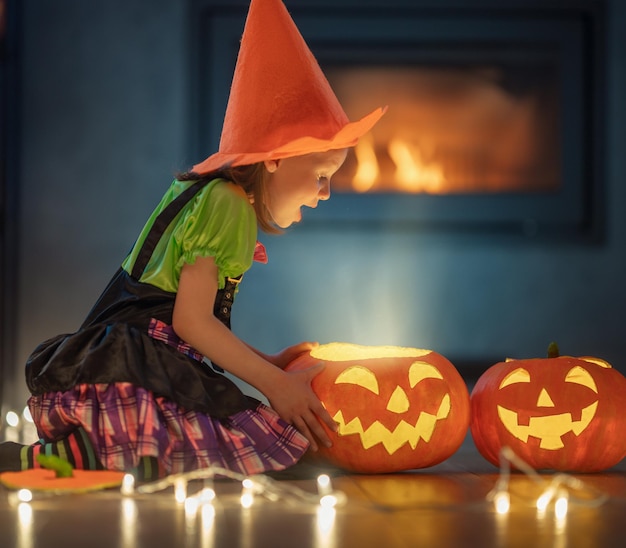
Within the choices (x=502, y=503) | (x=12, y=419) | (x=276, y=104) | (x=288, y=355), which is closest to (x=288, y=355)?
(x=288, y=355)

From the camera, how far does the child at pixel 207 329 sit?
1434 millimetres

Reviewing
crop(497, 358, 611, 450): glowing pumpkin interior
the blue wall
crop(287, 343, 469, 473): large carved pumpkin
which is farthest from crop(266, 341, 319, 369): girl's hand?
the blue wall

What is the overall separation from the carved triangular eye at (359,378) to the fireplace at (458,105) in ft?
4.69

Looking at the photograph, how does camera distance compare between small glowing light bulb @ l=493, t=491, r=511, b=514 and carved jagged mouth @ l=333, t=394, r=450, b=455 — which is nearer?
small glowing light bulb @ l=493, t=491, r=511, b=514

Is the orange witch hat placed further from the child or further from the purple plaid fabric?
the purple plaid fabric

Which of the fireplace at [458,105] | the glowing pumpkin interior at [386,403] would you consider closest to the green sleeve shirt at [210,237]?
the glowing pumpkin interior at [386,403]

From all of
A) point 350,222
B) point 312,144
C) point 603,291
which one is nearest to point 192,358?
point 312,144

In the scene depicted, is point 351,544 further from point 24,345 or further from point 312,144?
point 24,345

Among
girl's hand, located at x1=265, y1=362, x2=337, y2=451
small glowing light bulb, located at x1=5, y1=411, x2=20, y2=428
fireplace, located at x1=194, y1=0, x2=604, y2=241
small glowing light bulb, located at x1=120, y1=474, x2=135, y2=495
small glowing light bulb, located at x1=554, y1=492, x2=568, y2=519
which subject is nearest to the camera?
small glowing light bulb, located at x1=554, y1=492, x2=568, y2=519

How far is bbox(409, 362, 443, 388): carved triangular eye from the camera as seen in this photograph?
5.14 feet

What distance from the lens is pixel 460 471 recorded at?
1662mm

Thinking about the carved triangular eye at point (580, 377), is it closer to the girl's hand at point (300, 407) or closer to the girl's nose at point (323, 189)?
the girl's hand at point (300, 407)

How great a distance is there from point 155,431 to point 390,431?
1.27 feet

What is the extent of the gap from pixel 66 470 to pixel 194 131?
5.85 feet
